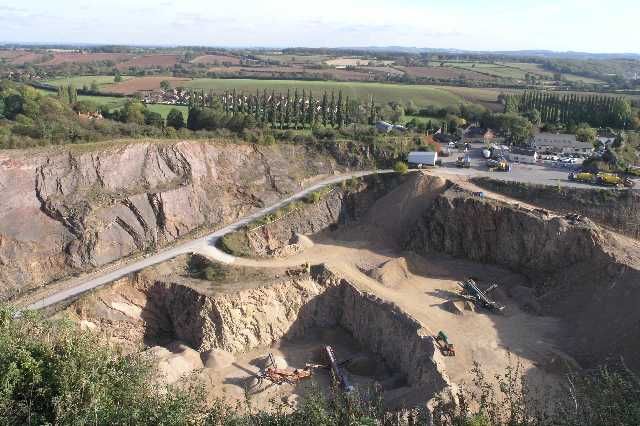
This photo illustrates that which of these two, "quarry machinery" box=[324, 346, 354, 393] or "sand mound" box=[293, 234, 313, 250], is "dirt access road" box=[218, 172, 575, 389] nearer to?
"sand mound" box=[293, 234, 313, 250]

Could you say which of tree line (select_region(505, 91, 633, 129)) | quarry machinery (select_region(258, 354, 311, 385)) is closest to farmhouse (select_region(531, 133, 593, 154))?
tree line (select_region(505, 91, 633, 129))

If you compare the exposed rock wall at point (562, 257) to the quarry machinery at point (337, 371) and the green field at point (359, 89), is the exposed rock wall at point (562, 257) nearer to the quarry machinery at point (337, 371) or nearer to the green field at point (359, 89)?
the quarry machinery at point (337, 371)

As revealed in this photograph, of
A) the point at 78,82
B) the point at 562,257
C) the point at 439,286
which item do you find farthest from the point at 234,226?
the point at 78,82

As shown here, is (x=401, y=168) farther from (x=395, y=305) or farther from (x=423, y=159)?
(x=395, y=305)

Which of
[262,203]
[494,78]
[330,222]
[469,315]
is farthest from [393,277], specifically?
[494,78]

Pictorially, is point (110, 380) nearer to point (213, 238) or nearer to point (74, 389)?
point (74, 389)

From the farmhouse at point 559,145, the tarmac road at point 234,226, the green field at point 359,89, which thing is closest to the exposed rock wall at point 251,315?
the tarmac road at point 234,226
